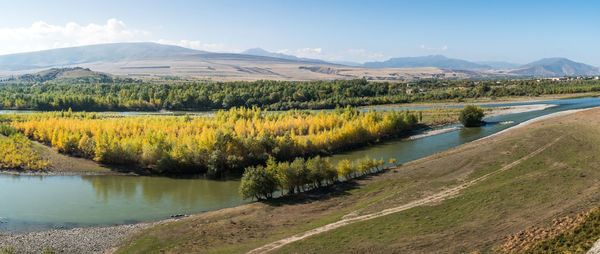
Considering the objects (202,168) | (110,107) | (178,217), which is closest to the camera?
(178,217)

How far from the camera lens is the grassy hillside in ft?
85.0

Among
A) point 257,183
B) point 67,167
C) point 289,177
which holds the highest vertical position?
point 289,177

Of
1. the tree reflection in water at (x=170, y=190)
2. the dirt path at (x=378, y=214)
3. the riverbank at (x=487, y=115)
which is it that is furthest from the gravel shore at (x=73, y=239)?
the riverbank at (x=487, y=115)

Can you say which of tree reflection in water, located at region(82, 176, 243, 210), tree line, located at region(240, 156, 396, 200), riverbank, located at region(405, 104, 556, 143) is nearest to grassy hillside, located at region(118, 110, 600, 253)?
tree line, located at region(240, 156, 396, 200)

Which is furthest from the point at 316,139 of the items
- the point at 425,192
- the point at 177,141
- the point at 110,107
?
the point at 110,107

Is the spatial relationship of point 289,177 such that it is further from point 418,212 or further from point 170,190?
point 170,190

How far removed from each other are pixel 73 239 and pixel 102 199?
39.3 feet

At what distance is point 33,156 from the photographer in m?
55.7

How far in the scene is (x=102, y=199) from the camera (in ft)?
139

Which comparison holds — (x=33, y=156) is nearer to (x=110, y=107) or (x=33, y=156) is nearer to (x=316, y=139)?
(x=316, y=139)

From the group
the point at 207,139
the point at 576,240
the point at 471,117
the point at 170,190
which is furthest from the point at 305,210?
the point at 471,117

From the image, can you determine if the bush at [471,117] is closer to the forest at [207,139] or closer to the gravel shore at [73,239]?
the forest at [207,139]

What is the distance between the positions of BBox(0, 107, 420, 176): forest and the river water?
3.34m

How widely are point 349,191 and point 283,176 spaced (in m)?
6.79
